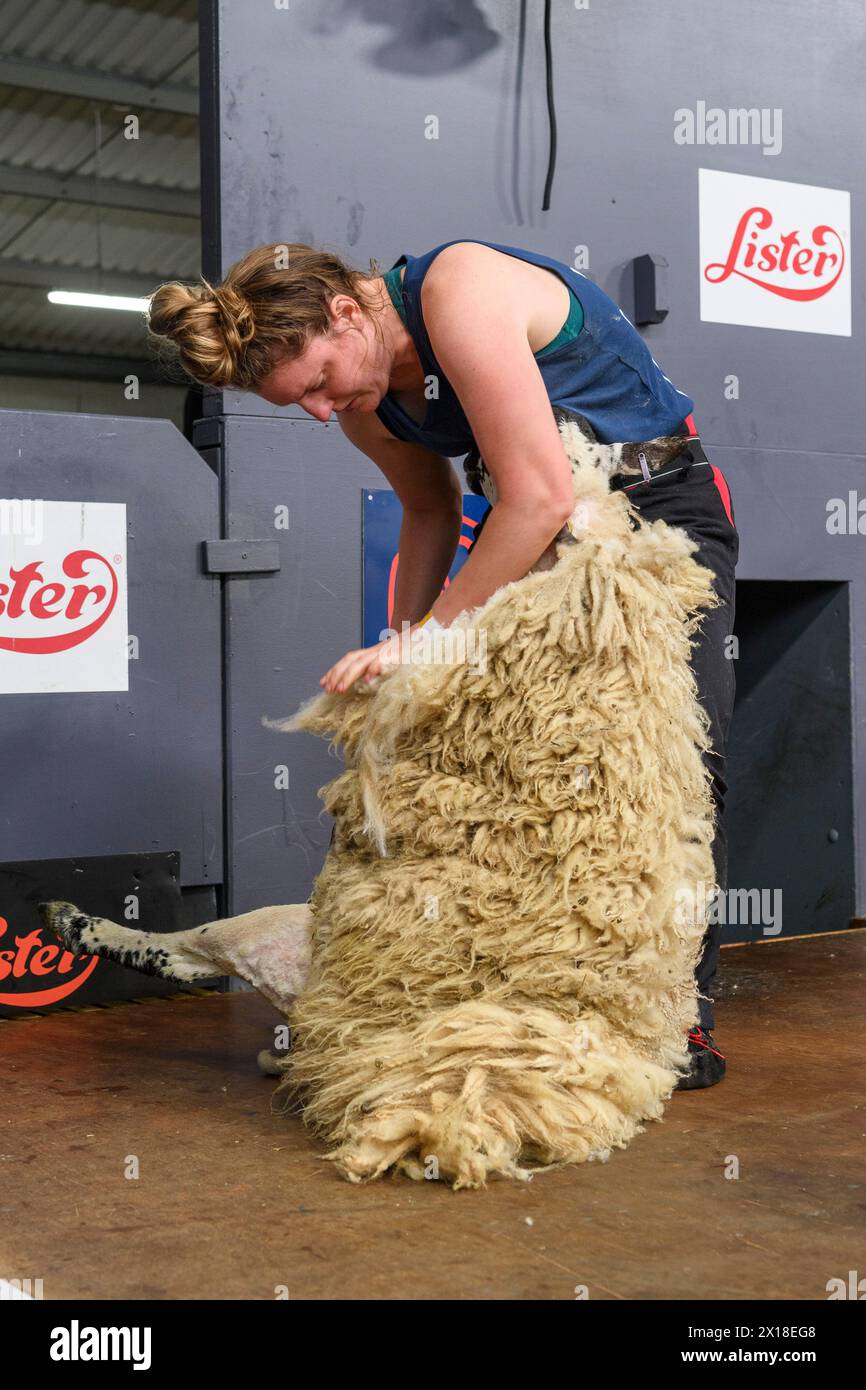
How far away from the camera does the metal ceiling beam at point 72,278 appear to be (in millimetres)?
12672

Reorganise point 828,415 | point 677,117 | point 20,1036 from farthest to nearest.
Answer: point 828,415 < point 677,117 < point 20,1036

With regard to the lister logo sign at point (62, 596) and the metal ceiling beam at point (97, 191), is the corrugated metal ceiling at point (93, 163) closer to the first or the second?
the metal ceiling beam at point (97, 191)

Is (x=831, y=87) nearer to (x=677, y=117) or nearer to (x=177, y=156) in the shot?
(x=677, y=117)

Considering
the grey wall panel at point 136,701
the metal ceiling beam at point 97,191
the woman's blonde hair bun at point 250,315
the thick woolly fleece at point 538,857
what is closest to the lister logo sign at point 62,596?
the grey wall panel at point 136,701

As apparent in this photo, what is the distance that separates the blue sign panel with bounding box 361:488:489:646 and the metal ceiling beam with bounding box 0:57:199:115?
6965 mm

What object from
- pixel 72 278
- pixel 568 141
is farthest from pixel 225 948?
pixel 72 278

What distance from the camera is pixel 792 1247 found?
159cm

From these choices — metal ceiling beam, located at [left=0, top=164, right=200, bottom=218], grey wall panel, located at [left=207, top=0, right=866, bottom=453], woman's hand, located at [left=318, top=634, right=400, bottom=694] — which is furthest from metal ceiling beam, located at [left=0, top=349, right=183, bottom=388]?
woman's hand, located at [left=318, top=634, right=400, bottom=694]

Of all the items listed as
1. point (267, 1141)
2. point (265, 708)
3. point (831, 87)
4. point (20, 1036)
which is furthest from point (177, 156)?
point (267, 1141)

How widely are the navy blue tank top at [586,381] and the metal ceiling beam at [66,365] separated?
13153 mm

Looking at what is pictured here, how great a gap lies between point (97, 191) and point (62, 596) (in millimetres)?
9384

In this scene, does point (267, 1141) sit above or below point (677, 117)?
below

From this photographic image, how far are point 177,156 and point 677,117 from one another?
8.15 metres

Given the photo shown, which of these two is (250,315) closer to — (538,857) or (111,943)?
(538,857)
